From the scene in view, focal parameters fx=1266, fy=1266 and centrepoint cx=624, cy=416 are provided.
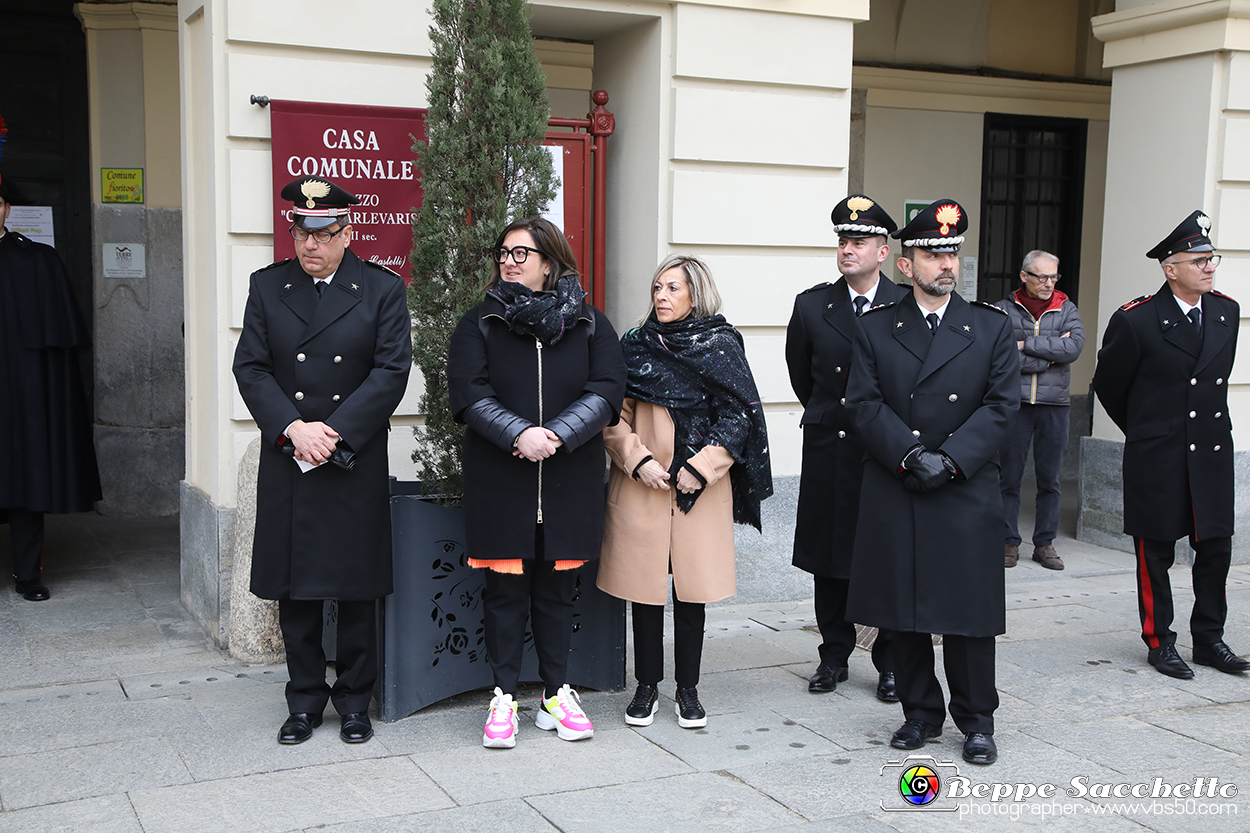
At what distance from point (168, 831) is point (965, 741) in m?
2.63

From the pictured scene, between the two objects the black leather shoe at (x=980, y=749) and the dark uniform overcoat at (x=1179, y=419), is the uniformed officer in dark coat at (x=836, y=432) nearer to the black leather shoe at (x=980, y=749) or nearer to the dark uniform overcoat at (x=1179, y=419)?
the black leather shoe at (x=980, y=749)

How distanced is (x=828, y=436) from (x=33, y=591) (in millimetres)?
4117

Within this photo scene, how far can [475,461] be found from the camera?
4.41m

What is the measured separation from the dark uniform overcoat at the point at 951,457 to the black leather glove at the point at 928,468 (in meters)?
0.03

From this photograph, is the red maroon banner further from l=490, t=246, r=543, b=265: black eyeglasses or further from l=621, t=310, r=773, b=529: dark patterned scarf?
l=621, t=310, r=773, b=529: dark patterned scarf

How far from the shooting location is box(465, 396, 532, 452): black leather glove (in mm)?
4262

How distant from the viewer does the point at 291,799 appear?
3.92 metres

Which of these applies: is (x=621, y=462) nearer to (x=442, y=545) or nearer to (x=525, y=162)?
(x=442, y=545)

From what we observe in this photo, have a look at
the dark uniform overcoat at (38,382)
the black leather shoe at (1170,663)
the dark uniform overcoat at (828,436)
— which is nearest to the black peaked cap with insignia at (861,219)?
the dark uniform overcoat at (828,436)

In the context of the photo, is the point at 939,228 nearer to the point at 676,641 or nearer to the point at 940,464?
the point at 940,464

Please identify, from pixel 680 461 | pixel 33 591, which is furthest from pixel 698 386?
pixel 33 591

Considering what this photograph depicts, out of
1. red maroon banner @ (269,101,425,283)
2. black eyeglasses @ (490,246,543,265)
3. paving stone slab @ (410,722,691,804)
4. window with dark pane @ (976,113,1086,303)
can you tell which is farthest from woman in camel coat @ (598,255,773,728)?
window with dark pane @ (976,113,1086,303)

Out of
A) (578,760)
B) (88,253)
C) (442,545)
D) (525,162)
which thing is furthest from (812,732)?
(88,253)

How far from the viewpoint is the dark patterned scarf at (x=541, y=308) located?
4.32 m
